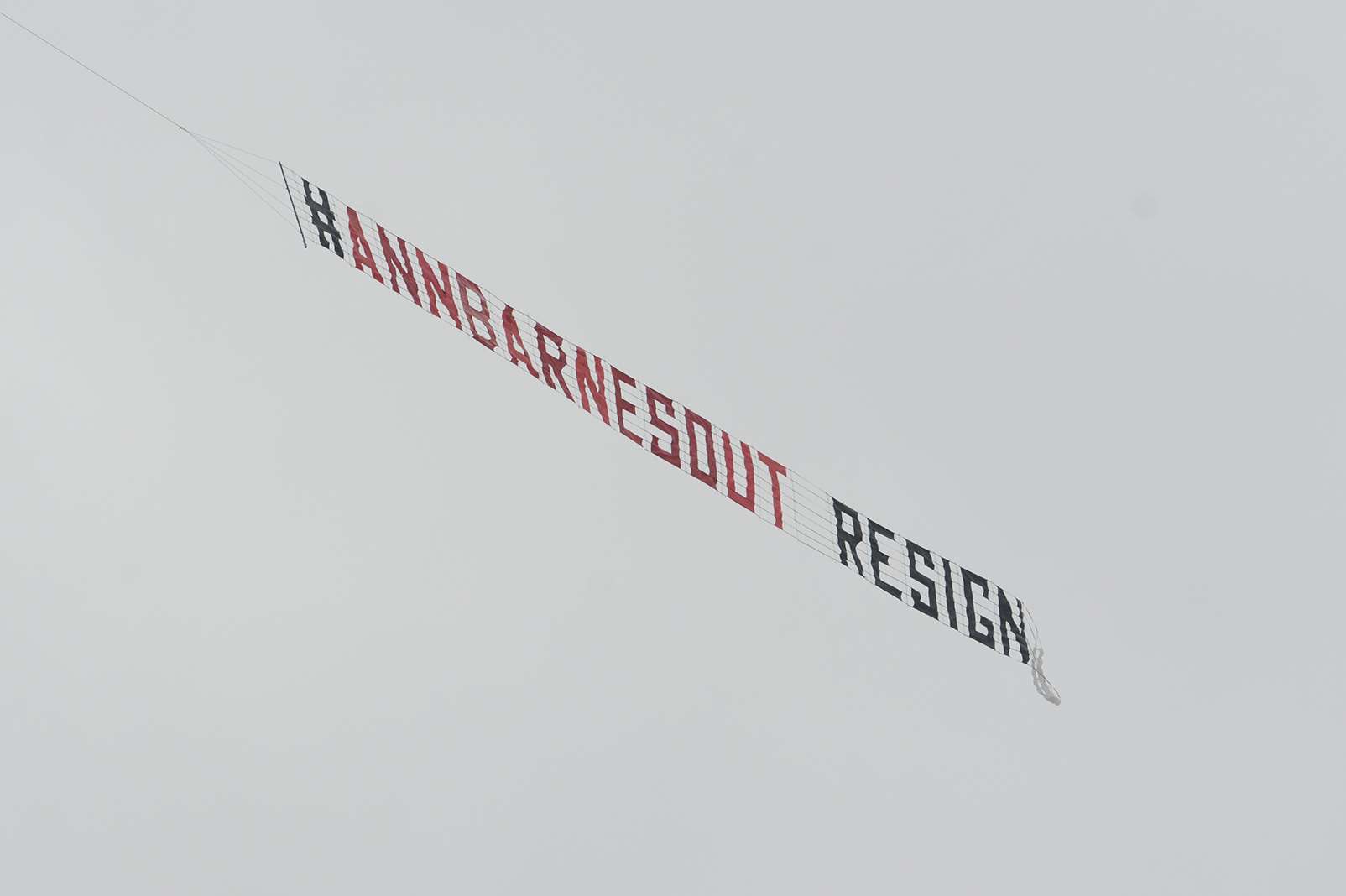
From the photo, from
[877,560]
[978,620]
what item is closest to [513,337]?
[877,560]

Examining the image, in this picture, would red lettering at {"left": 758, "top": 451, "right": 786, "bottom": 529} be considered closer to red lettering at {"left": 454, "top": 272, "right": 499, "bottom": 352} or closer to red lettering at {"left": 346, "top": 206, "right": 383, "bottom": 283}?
red lettering at {"left": 454, "top": 272, "right": 499, "bottom": 352}

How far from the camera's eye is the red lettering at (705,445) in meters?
30.2

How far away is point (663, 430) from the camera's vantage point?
30.4m

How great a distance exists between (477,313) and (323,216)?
3648 millimetres

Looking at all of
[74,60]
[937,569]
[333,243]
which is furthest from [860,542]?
[74,60]

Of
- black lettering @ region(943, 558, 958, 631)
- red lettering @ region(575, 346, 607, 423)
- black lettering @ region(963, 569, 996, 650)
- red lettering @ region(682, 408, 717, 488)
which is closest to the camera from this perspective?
black lettering @ region(943, 558, 958, 631)

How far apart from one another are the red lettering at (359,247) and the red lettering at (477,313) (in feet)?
5.49

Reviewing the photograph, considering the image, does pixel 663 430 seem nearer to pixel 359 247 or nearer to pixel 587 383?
pixel 587 383

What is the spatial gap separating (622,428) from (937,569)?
636cm

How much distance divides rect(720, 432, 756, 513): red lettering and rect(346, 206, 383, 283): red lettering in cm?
745

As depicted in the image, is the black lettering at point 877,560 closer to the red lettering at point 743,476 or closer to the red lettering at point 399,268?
the red lettering at point 743,476

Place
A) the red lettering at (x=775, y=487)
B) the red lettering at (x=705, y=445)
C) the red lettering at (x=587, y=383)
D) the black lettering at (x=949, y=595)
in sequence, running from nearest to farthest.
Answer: the red lettering at (x=775, y=487) → the black lettering at (x=949, y=595) → the red lettering at (x=705, y=445) → the red lettering at (x=587, y=383)

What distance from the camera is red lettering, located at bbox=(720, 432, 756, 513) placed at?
29781 millimetres

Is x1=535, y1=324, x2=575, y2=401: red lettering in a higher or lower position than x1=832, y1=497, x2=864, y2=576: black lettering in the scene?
higher
